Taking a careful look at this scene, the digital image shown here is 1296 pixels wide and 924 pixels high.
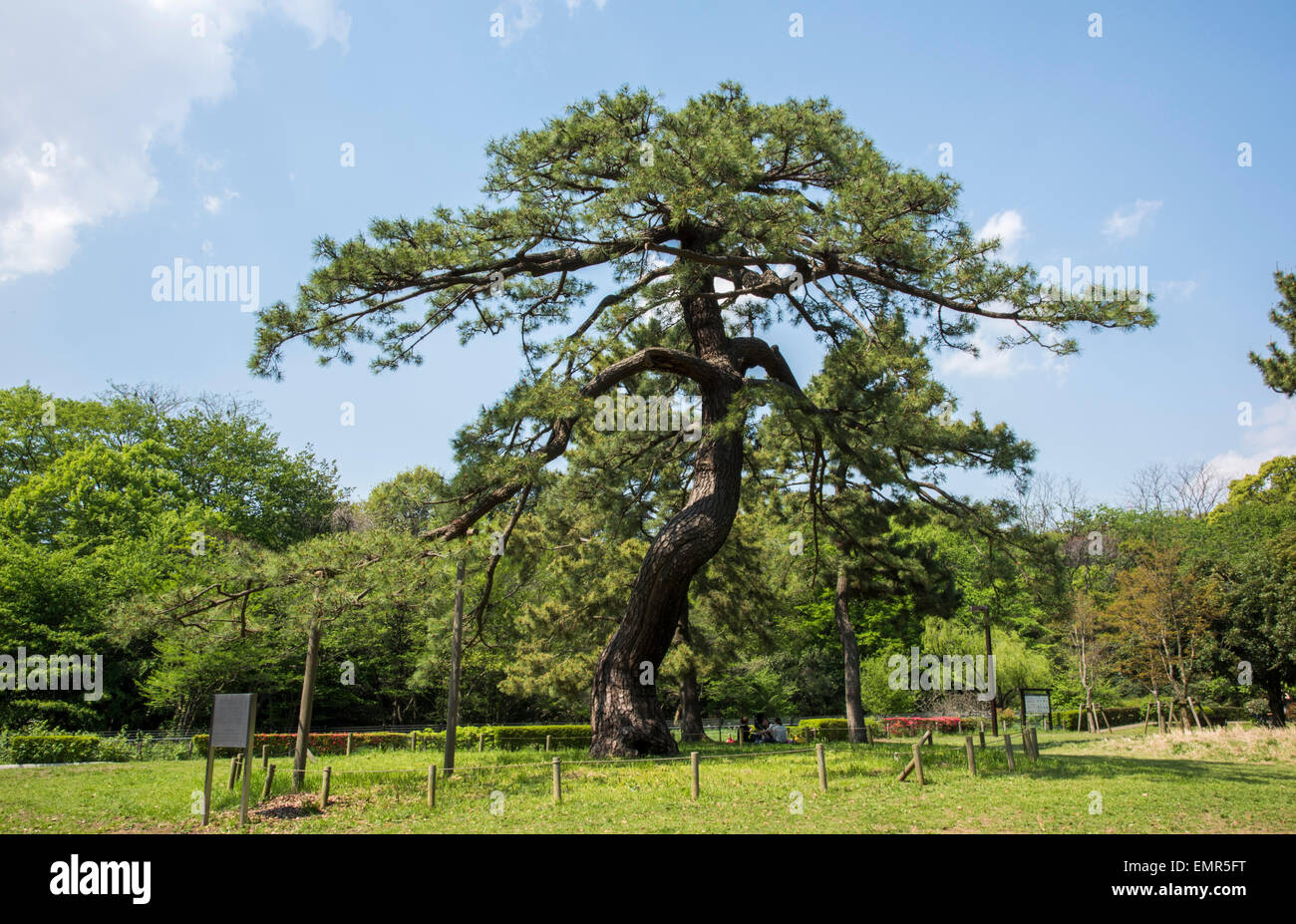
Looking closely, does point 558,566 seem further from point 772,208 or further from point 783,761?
point 772,208

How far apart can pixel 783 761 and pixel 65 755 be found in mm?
18204

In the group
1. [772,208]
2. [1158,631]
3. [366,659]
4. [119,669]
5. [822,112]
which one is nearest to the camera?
[772,208]

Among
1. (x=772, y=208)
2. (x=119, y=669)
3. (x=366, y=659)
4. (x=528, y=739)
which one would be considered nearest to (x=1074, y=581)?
(x=528, y=739)

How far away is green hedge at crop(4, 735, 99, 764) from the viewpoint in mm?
19359

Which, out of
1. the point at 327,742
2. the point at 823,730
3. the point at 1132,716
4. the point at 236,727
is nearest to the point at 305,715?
the point at 236,727

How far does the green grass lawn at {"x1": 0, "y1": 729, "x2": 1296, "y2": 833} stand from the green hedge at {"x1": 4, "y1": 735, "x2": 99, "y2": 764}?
639 cm

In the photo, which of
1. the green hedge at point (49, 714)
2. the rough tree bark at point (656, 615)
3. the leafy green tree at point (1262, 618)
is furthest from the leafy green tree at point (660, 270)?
the leafy green tree at point (1262, 618)

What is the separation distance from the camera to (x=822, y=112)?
43.8 feet

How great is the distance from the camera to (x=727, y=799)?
10.0m

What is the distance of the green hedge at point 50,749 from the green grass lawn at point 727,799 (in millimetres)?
6393

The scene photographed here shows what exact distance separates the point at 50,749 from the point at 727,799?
18720 mm

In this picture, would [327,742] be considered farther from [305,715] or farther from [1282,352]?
[1282,352]

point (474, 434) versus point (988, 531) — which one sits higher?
point (474, 434)

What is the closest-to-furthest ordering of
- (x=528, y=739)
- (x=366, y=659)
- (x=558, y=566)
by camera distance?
1. (x=558, y=566)
2. (x=528, y=739)
3. (x=366, y=659)
